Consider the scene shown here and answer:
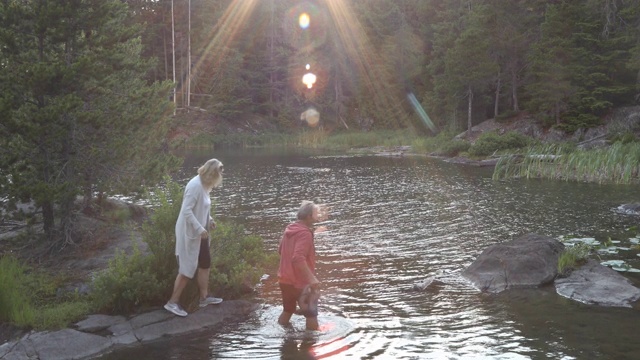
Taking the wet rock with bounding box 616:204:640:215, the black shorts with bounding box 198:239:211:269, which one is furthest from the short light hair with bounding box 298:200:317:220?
the wet rock with bounding box 616:204:640:215

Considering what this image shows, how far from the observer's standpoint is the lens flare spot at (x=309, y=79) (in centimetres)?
7906

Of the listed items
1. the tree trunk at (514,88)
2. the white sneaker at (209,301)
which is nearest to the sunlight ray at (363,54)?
the tree trunk at (514,88)

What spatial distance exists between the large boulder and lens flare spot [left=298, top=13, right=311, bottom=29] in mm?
72101

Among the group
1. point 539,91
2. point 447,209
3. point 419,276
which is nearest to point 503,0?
point 539,91

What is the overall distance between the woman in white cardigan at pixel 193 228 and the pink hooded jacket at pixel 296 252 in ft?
4.01

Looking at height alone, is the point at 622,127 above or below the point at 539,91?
below

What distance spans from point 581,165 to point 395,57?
50.3 m

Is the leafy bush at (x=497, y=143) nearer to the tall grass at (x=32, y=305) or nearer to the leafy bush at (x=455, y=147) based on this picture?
the leafy bush at (x=455, y=147)

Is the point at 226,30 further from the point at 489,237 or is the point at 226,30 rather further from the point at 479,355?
Result: the point at 479,355

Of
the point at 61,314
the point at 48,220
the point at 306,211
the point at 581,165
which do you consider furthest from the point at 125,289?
the point at 581,165

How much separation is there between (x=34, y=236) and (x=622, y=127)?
38.2 metres

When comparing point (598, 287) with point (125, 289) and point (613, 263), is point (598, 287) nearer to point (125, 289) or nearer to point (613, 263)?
point (613, 263)

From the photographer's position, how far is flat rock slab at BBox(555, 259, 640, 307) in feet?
32.1

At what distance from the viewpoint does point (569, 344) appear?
7.90 metres
